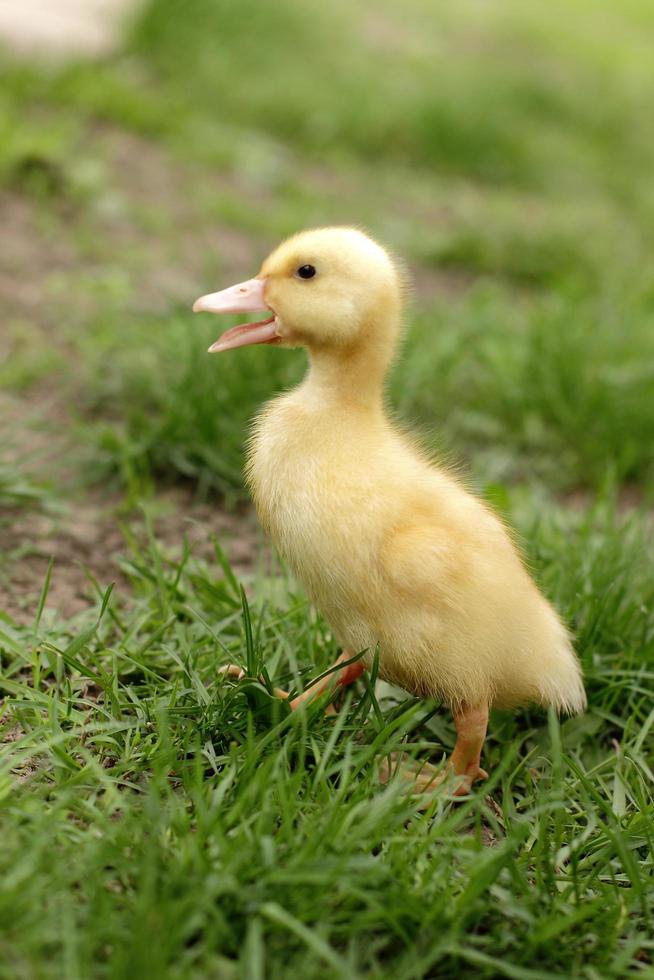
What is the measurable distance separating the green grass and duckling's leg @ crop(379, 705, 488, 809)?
0.24ft

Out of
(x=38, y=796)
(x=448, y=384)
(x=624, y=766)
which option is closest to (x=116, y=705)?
(x=38, y=796)

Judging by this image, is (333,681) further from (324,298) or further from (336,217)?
(336,217)

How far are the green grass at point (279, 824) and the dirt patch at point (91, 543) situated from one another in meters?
0.25

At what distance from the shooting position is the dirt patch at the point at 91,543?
3.06 meters

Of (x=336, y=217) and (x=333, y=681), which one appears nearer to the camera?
(x=333, y=681)

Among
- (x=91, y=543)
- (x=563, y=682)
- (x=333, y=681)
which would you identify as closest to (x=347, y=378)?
(x=333, y=681)

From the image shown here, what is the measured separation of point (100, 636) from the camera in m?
2.75

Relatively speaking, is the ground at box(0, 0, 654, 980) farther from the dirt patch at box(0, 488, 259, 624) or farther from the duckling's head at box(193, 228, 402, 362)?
the duckling's head at box(193, 228, 402, 362)

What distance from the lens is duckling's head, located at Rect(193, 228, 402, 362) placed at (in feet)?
7.72

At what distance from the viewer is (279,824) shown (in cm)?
213

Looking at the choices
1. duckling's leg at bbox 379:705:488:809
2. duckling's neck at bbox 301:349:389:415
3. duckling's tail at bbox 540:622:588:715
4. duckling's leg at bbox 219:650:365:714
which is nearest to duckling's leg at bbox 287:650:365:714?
duckling's leg at bbox 219:650:365:714

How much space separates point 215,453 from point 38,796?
73.1 inches

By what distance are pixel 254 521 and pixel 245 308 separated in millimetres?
1448

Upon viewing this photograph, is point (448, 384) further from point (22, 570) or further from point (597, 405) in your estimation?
point (22, 570)
